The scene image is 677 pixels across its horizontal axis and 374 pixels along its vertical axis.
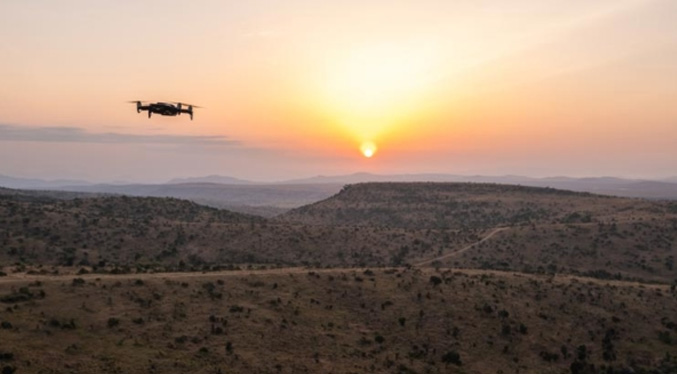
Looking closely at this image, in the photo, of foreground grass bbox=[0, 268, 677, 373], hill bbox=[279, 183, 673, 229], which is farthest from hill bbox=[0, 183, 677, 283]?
foreground grass bbox=[0, 268, 677, 373]

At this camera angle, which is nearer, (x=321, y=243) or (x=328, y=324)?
(x=328, y=324)

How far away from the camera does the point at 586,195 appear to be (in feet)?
411

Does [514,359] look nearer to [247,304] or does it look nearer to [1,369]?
[247,304]

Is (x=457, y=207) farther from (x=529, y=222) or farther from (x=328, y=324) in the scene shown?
(x=328, y=324)

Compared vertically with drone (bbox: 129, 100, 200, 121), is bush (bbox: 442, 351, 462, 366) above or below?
below

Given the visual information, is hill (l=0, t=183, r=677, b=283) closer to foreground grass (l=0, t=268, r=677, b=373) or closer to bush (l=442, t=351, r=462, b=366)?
foreground grass (l=0, t=268, r=677, b=373)

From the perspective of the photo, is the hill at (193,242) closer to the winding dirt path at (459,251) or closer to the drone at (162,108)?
the winding dirt path at (459,251)

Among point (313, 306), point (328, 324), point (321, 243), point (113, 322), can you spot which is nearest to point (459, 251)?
point (321, 243)

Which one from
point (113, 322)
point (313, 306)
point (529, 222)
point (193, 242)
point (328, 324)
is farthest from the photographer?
point (529, 222)

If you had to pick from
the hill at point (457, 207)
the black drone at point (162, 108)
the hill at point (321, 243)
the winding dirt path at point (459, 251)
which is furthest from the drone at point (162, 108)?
the hill at point (457, 207)

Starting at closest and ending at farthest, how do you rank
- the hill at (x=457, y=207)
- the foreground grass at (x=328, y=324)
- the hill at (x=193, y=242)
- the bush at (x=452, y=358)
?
the foreground grass at (x=328, y=324) < the bush at (x=452, y=358) < the hill at (x=193, y=242) < the hill at (x=457, y=207)

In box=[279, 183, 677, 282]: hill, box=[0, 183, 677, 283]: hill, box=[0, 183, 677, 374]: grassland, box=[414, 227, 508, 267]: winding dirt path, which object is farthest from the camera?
box=[414, 227, 508, 267]: winding dirt path

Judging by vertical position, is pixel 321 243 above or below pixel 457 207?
below

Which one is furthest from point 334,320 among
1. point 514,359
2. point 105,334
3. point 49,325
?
point 49,325
